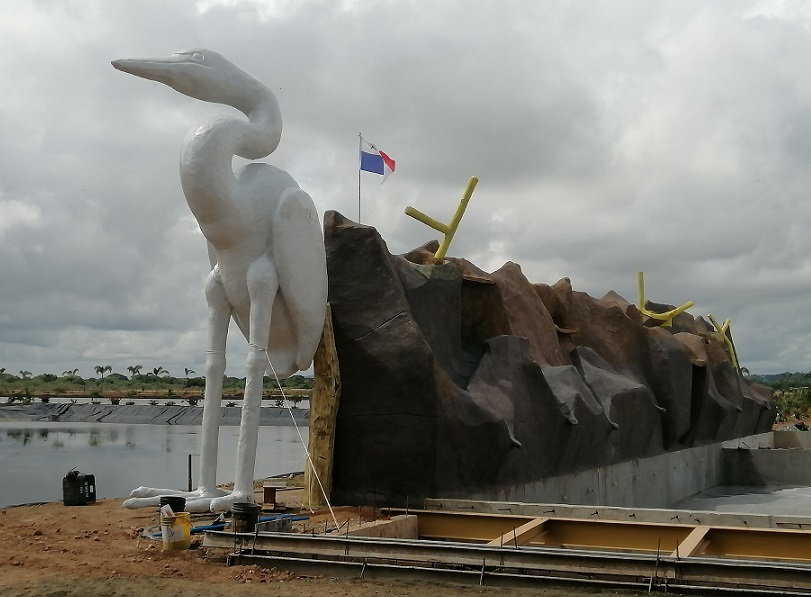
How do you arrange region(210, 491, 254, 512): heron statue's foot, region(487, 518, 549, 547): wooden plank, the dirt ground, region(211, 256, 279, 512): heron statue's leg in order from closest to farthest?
the dirt ground → region(487, 518, 549, 547): wooden plank → region(210, 491, 254, 512): heron statue's foot → region(211, 256, 279, 512): heron statue's leg

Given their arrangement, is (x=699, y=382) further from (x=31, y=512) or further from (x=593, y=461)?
(x=31, y=512)

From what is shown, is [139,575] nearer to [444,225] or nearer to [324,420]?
[324,420]

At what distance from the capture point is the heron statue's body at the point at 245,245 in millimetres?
10195

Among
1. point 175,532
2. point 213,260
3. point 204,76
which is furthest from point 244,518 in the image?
point 204,76

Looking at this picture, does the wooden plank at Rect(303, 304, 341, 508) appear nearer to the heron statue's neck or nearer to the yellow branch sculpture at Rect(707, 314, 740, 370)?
the heron statue's neck

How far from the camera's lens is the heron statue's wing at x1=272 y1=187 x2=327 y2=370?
35.0 ft

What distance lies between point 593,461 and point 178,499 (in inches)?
374

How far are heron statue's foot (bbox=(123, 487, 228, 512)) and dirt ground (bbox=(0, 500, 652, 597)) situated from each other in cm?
46

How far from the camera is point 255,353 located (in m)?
10.6

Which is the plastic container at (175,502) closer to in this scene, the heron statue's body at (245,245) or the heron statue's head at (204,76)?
the heron statue's body at (245,245)

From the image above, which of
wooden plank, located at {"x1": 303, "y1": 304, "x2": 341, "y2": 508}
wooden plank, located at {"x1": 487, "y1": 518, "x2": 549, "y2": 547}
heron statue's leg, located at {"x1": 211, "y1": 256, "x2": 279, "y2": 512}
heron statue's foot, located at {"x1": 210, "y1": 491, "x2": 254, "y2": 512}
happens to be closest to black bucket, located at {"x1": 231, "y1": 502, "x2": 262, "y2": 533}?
heron statue's foot, located at {"x1": 210, "y1": 491, "x2": 254, "y2": 512}

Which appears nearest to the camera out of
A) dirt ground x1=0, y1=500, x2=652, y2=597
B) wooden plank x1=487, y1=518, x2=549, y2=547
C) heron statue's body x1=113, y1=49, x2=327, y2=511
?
dirt ground x1=0, y1=500, x2=652, y2=597

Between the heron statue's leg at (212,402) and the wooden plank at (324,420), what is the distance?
131 centimetres

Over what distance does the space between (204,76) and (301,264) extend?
8.62 ft
